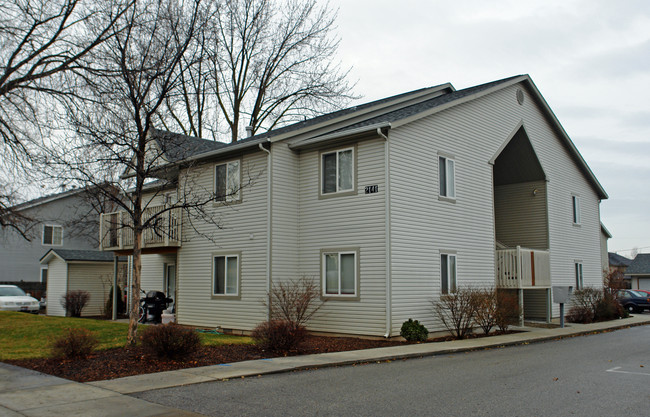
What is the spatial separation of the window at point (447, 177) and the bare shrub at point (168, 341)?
10.0 metres

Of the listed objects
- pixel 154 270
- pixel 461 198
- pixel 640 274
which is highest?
pixel 461 198

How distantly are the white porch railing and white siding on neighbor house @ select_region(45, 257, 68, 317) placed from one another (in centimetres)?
2246

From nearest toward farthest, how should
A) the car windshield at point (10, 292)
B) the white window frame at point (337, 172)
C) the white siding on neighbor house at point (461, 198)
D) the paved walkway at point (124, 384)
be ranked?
the paved walkway at point (124, 384)
the white siding on neighbor house at point (461, 198)
the white window frame at point (337, 172)
the car windshield at point (10, 292)

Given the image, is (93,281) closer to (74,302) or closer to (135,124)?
(74,302)

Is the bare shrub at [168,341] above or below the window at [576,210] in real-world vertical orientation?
below

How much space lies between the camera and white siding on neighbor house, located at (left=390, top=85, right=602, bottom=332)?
16797 millimetres

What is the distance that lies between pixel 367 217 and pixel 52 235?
106 feet

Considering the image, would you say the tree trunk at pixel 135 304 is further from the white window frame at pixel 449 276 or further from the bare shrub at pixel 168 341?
the white window frame at pixel 449 276

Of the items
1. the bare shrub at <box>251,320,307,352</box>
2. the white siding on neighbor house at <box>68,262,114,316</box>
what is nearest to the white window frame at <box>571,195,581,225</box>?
the bare shrub at <box>251,320,307,352</box>

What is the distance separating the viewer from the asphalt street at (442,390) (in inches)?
308

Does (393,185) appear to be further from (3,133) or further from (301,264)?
(3,133)

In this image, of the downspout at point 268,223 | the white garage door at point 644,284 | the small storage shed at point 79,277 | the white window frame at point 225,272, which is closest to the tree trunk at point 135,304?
the downspout at point 268,223

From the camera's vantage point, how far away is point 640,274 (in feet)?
170

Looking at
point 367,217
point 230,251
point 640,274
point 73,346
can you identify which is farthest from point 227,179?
point 640,274
